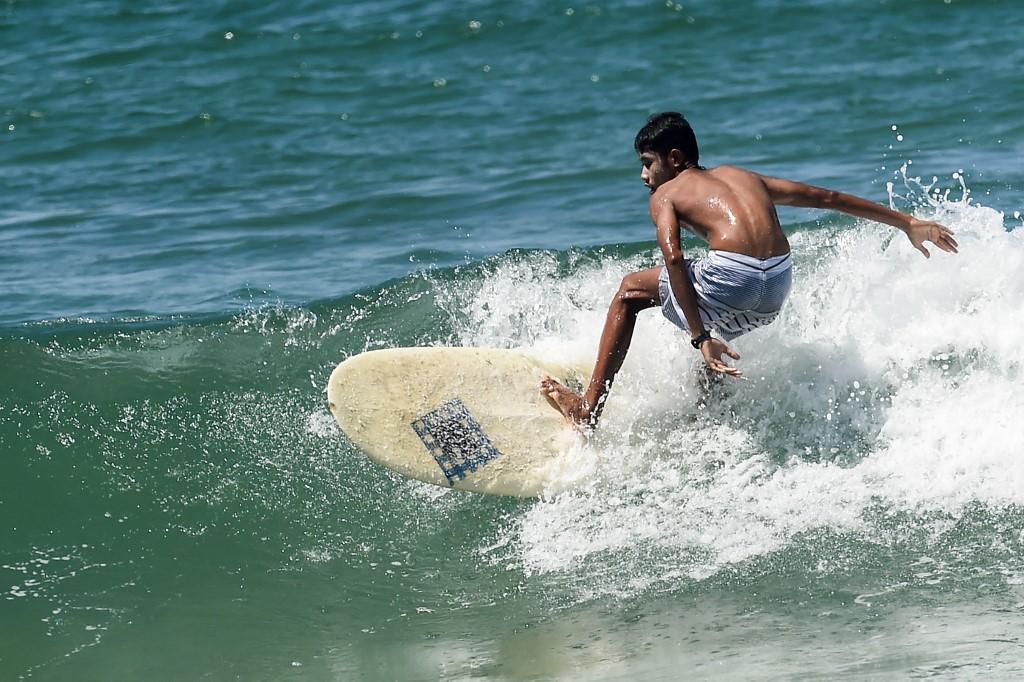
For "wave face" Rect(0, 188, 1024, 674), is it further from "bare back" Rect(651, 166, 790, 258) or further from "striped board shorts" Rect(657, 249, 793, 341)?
"bare back" Rect(651, 166, 790, 258)

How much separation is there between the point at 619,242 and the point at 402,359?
3856 millimetres

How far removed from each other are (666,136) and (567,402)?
1.30 meters

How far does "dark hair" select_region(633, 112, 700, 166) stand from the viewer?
17.9 feet

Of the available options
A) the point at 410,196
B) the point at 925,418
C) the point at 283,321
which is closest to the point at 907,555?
the point at 925,418

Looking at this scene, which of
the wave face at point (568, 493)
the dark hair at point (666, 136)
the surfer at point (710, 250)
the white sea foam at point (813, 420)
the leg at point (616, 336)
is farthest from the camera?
the leg at point (616, 336)

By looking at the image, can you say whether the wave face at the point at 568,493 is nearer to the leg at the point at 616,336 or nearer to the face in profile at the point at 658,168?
the leg at the point at 616,336

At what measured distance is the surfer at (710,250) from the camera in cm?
532

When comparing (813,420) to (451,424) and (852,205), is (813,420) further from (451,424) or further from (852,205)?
(451,424)

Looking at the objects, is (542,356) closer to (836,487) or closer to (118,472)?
(836,487)

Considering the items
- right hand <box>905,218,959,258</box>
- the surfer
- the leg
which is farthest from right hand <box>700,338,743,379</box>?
right hand <box>905,218,959,258</box>

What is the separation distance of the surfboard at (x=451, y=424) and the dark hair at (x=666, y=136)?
1.30 m

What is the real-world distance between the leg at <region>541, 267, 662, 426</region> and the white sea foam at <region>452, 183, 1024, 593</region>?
0.16 metres

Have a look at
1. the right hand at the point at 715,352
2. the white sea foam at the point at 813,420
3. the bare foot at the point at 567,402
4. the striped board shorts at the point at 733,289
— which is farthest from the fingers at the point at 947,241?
the bare foot at the point at 567,402

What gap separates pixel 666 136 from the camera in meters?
5.46
